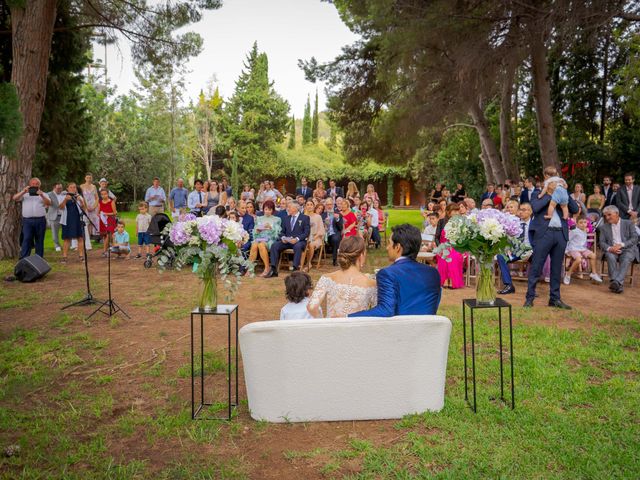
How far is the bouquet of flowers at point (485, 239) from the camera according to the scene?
11.8 feet

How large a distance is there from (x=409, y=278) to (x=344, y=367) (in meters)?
0.76

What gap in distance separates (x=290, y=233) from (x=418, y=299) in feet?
20.6

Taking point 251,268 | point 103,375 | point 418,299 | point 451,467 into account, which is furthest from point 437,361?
point 103,375

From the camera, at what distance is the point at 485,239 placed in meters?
3.63

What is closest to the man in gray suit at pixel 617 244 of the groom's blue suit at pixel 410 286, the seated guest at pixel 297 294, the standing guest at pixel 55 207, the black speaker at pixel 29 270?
the groom's blue suit at pixel 410 286

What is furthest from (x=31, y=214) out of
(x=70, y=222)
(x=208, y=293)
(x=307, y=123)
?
(x=307, y=123)

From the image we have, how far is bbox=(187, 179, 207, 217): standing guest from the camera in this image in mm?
12156

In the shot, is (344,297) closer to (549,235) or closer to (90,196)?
(549,235)

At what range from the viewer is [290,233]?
31.8 feet

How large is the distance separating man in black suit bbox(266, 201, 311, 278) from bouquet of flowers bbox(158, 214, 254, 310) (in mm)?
5676

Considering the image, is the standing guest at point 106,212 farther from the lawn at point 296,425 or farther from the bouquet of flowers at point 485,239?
the bouquet of flowers at point 485,239

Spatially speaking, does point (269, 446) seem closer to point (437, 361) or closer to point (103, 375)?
point (437, 361)

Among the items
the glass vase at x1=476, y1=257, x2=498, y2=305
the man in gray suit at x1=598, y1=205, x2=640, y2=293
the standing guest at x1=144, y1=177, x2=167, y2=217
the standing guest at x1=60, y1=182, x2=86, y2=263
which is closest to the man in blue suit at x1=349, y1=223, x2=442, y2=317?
the glass vase at x1=476, y1=257, x2=498, y2=305

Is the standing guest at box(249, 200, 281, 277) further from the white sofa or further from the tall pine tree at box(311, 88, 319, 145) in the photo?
→ the tall pine tree at box(311, 88, 319, 145)
